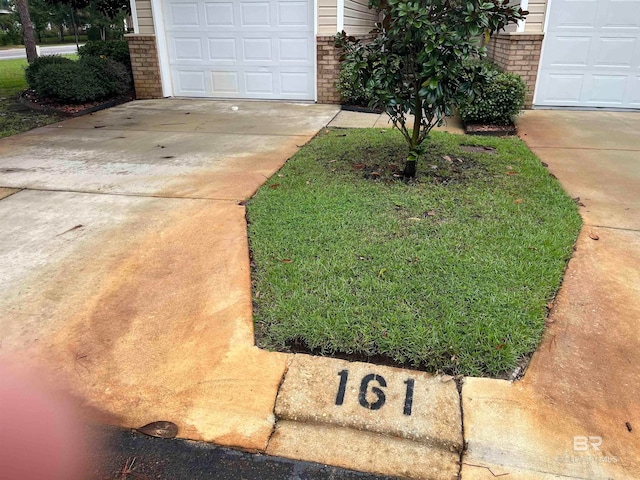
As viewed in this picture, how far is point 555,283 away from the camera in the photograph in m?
3.05

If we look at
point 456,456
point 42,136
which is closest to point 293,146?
point 42,136

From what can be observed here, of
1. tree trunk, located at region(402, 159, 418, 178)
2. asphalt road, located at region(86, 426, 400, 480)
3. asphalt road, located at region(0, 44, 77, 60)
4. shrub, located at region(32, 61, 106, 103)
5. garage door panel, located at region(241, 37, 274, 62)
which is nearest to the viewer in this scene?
asphalt road, located at region(86, 426, 400, 480)

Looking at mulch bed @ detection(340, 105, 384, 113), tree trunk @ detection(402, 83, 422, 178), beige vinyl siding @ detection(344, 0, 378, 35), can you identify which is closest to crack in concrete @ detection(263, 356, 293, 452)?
tree trunk @ detection(402, 83, 422, 178)

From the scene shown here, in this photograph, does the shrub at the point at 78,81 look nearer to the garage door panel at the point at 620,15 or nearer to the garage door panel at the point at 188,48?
the garage door panel at the point at 188,48

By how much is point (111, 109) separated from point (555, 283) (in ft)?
29.0

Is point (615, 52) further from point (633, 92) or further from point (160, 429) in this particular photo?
point (160, 429)

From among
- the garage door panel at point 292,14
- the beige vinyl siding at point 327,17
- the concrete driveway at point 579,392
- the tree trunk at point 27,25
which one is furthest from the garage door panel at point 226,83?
the concrete driveway at point 579,392

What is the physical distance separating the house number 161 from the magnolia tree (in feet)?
8.83

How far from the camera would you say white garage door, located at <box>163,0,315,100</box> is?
961 centimetres

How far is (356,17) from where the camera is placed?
433 inches

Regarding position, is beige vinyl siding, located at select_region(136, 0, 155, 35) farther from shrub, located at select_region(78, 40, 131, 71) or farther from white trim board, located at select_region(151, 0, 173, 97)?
shrub, located at select_region(78, 40, 131, 71)

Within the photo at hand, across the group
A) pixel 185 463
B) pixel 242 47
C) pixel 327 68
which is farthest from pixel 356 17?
pixel 185 463

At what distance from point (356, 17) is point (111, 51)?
17.8ft

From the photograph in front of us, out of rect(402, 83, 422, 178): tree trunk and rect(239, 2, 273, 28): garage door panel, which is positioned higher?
rect(239, 2, 273, 28): garage door panel
